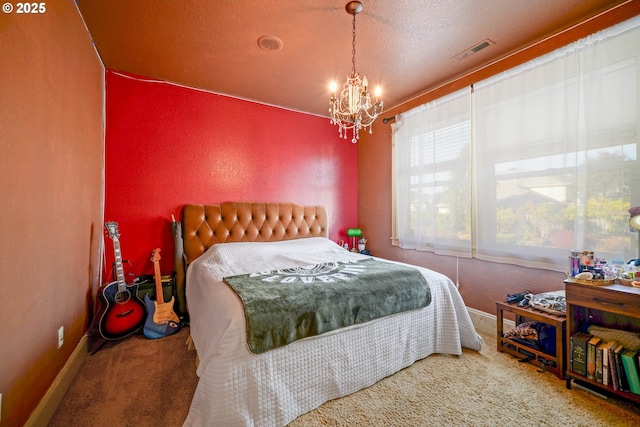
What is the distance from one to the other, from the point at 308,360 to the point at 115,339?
193 cm

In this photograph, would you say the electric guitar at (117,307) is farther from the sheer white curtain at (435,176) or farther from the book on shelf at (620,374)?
the book on shelf at (620,374)

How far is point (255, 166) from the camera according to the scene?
3.58 m

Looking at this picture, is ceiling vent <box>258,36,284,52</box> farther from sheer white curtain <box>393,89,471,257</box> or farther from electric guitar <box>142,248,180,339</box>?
electric guitar <box>142,248,180,339</box>

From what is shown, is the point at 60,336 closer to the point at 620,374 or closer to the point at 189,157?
the point at 189,157

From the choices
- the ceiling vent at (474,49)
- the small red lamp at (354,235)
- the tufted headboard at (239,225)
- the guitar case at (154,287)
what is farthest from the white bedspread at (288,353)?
the ceiling vent at (474,49)

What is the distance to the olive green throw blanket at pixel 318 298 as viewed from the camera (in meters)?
1.50


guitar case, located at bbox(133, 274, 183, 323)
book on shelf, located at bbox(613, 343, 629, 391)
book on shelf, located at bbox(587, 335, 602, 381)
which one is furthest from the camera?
guitar case, located at bbox(133, 274, 183, 323)

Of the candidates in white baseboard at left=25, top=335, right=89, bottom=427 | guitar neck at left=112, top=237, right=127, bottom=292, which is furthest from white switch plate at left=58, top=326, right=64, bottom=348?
guitar neck at left=112, top=237, right=127, bottom=292

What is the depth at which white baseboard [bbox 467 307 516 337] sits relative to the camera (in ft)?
8.38

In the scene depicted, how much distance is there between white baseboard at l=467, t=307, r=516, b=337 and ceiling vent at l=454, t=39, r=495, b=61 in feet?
8.52

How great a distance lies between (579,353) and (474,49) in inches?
103

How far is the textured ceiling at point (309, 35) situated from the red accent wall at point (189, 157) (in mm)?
289

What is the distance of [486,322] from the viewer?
8.92ft

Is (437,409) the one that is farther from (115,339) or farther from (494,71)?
(494,71)
